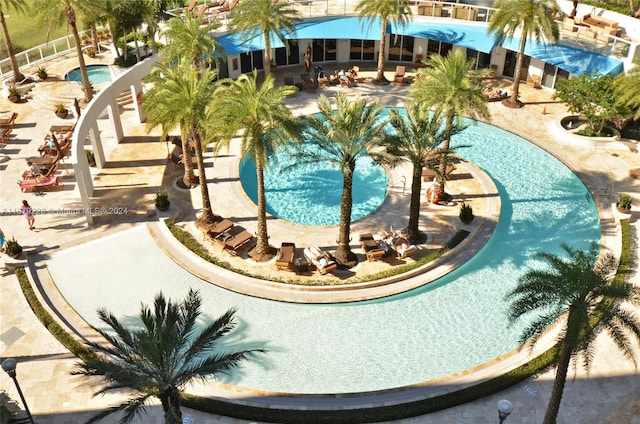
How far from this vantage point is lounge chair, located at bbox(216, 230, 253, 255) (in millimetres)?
28812

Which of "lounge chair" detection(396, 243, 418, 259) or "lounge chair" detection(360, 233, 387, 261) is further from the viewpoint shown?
"lounge chair" detection(396, 243, 418, 259)

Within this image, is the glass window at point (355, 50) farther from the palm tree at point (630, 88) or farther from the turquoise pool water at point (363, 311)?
the turquoise pool water at point (363, 311)

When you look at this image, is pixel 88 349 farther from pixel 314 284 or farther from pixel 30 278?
pixel 314 284

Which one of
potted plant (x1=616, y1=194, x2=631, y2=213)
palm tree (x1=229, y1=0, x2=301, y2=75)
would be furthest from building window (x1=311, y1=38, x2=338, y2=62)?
potted plant (x1=616, y1=194, x2=631, y2=213)

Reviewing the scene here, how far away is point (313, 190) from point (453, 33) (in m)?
19.3

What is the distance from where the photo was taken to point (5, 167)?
35344 mm

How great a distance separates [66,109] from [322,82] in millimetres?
18551

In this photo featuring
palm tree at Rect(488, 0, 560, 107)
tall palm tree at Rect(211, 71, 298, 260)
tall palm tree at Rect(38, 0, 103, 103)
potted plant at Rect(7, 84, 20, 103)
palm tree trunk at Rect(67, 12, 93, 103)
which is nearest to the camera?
tall palm tree at Rect(211, 71, 298, 260)

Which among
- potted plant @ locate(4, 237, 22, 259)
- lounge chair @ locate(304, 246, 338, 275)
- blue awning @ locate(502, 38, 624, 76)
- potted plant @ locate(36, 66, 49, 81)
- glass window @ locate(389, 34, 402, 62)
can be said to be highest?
blue awning @ locate(502, 38, 624, 76)

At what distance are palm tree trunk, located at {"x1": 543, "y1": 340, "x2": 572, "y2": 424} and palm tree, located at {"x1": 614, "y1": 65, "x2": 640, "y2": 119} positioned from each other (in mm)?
20062

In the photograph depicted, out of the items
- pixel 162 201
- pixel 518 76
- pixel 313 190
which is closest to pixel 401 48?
pixel 518 76

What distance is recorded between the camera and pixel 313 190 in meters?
33.9

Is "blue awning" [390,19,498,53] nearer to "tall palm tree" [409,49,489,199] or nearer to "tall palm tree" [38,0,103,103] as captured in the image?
"tall palm tree" [409,49,489,199]

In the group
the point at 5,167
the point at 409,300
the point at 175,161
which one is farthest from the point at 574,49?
the point at 5,167
